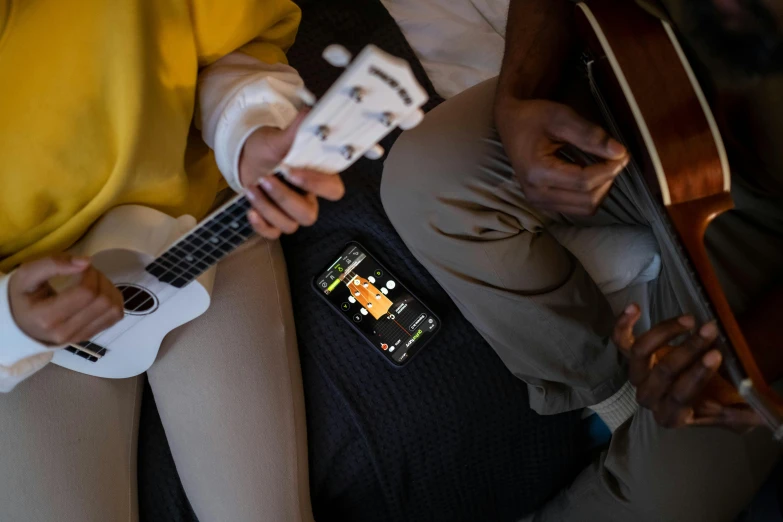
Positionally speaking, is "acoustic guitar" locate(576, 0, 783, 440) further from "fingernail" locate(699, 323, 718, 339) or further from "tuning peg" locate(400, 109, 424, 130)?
"tuning peg" locate(400, 109, 424, 130)

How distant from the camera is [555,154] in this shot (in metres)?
0.68

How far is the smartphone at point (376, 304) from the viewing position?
2.97 feet

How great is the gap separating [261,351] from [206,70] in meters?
0.36

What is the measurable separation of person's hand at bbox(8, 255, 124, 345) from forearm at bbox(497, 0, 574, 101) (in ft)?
1.63

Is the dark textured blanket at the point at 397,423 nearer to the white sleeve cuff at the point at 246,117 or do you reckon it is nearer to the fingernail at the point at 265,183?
the white sleeve cuff at the point at 246,117

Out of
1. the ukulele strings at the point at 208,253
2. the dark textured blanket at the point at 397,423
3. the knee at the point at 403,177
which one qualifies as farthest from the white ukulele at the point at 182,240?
the knee at the point at 403,177

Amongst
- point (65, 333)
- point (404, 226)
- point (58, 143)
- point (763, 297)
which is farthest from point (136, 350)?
point (763, 297)

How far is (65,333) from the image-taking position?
0.60 metres

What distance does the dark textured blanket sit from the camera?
2.87 feet

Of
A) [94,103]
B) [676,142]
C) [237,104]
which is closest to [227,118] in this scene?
[237,104]

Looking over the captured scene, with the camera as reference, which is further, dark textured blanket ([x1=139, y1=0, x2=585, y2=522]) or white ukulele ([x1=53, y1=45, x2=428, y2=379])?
dark textured blanket ([x1=139, y1=0, x2=585, y2=522])

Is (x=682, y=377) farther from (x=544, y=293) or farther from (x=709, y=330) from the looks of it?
(x=544, y=293)

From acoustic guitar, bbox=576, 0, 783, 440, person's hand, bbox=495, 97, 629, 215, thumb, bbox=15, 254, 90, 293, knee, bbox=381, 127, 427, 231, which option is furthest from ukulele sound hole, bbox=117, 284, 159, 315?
acoustic guitar, bbox=576, 0, 783, 440

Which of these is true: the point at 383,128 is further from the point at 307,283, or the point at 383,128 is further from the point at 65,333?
the point at 307,283
